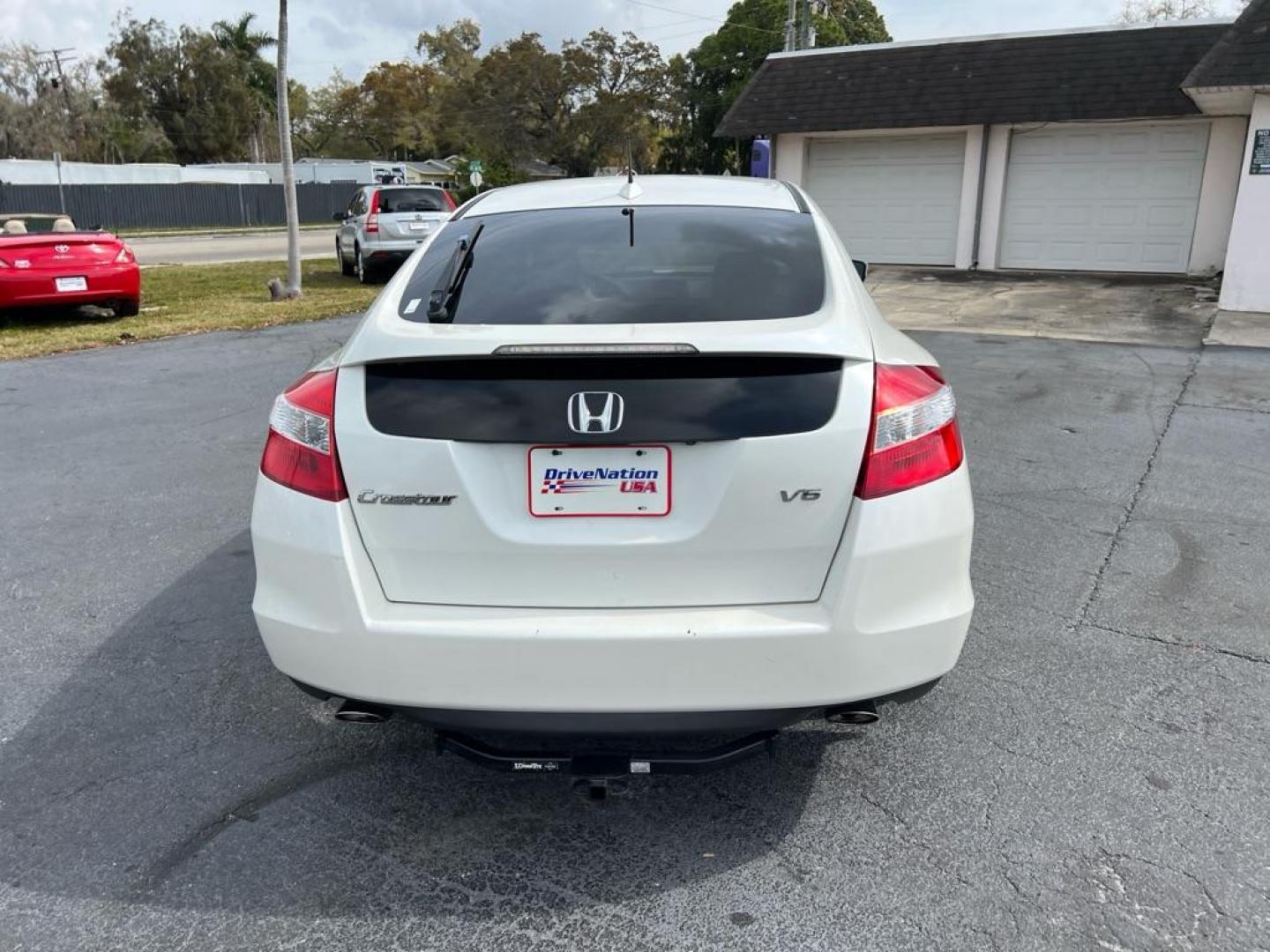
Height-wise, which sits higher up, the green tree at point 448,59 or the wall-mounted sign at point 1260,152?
the green tree at point 448,59

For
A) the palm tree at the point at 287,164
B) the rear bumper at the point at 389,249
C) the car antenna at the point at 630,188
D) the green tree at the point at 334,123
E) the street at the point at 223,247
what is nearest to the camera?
the car antenna at the point at 630,188

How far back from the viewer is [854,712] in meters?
2.47

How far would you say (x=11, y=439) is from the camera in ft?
22.9

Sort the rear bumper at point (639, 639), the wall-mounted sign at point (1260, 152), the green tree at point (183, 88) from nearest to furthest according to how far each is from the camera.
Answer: the rear bumper at point (639, 639) < the wall-mounted sign at point (1260, 152) < the green tree at point (183, 88)

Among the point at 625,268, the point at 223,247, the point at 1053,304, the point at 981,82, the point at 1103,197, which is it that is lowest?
the point at 223,247

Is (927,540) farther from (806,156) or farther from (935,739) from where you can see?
(806,156)

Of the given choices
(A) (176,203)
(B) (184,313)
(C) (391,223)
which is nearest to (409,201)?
(C) (391,223)

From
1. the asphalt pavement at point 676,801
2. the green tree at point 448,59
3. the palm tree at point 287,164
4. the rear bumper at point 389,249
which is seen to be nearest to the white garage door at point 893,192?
the rear bumper at point 389,249

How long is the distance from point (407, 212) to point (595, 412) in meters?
15.7

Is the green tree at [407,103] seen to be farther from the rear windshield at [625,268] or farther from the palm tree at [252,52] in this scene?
the rear windshield at [625,268]

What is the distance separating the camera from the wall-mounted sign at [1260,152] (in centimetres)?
1270

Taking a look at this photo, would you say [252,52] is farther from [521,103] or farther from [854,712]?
[854,712]

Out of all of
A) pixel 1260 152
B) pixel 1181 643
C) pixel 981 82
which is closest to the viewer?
pixel 1181 643

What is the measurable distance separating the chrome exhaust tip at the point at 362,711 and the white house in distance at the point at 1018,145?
1565 centimetres
